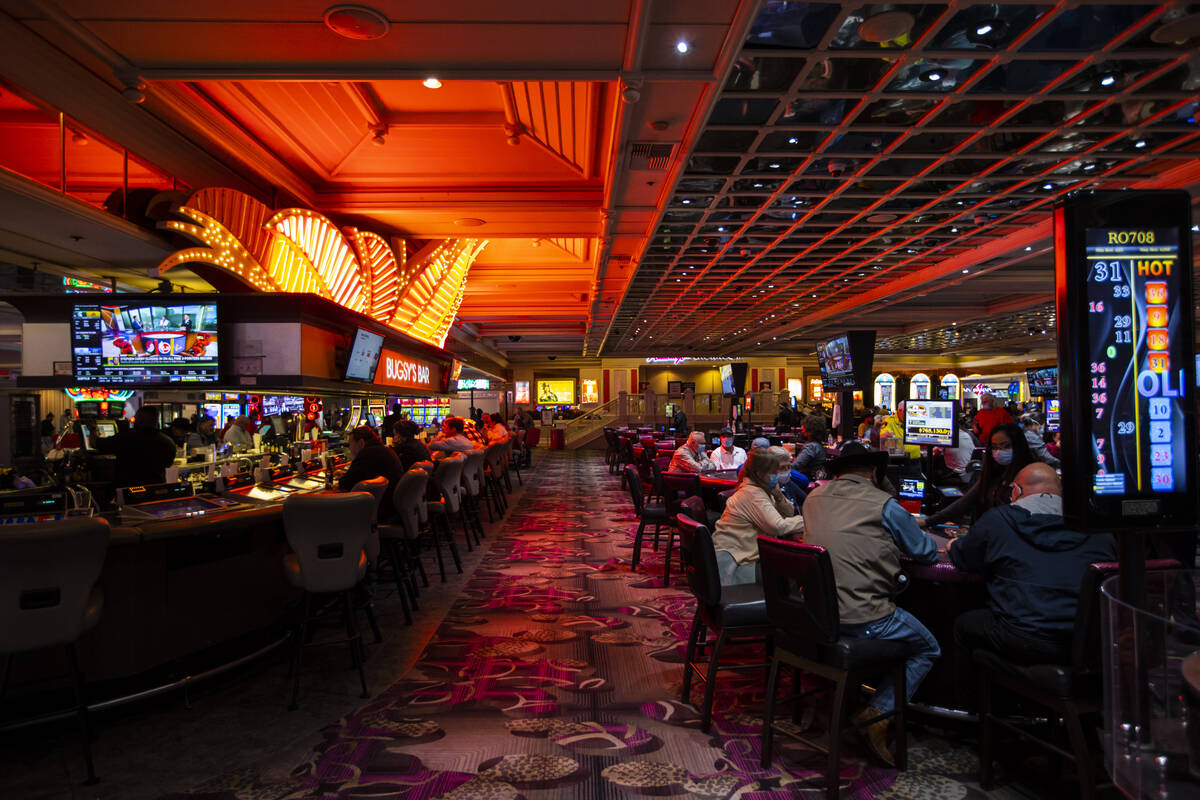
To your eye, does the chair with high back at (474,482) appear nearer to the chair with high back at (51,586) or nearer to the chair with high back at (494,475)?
the chair with high back at (494,475)

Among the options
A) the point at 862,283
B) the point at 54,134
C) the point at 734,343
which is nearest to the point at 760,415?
the point at 734,343

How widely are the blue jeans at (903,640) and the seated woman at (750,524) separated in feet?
2.86

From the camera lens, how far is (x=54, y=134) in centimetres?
542

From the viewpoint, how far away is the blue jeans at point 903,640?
8.75 ft

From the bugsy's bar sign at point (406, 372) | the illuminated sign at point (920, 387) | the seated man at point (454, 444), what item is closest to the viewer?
the bugsy's bar sign at point (406, 372)

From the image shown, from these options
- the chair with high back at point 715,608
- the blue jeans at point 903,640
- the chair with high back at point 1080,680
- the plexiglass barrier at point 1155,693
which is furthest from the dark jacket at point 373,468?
the plexiglass barrier at point 1155,693

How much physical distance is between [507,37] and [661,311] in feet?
44.2

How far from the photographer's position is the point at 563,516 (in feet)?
30.2

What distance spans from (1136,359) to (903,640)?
4.41ft

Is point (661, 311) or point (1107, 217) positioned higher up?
point (661, 311)

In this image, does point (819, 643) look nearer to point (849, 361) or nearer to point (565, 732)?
point (565, 732)

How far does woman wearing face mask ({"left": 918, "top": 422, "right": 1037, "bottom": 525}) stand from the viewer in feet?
12.4

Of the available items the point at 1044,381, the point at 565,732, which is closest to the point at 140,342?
the point at 565,732

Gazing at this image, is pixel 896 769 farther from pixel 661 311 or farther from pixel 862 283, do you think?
pixel 661 311
